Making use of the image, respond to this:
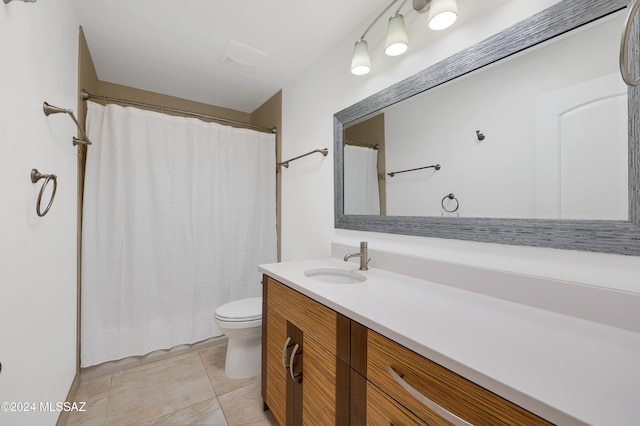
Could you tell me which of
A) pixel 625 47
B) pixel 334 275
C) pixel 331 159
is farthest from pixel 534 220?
pixel 331 159

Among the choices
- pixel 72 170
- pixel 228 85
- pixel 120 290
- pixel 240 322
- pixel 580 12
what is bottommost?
pixel 240 322

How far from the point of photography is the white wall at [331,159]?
85 cm

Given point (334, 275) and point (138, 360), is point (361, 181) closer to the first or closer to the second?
point (334, 275)

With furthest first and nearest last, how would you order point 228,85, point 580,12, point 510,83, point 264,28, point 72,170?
1. point 228,85
2. point 264,28
3. point 72,170
4. point 510,83
5. point 580,12

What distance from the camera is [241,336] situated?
1.77 meters

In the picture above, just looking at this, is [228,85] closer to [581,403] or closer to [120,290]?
[120,290]

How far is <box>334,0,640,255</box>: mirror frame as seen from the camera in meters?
0.73

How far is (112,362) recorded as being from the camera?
6.15ft

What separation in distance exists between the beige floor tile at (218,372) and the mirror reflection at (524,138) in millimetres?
1492

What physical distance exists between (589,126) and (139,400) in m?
2.48

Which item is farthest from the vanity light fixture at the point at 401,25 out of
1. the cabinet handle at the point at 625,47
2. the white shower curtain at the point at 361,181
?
the cabinet handle at the point at 625,47

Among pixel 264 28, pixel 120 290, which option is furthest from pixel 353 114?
pixel 120 290

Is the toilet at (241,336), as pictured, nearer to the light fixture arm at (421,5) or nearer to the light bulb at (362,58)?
the light bulb at (362,58)

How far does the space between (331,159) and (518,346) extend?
4.73ft
